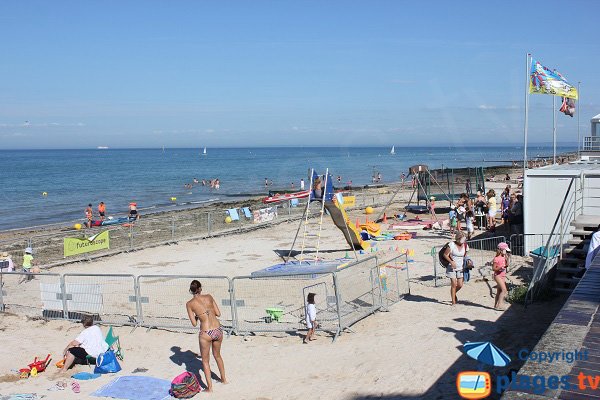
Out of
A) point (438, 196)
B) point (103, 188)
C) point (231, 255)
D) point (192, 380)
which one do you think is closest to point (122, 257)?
point (231, 255)

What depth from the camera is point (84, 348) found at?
10.8m

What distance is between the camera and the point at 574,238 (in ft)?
49.6

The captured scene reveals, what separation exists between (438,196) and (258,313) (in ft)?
73.6

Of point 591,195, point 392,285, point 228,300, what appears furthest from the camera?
point 591,195

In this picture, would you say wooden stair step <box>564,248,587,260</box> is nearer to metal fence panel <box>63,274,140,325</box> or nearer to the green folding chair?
metal fence panel <box>63,274,140,325</box>

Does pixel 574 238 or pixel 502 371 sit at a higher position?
pixel 574 238

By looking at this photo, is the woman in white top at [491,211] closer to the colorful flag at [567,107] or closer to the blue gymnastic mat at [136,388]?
the colorful flag at [567,107]

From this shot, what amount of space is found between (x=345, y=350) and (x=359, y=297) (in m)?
2.31

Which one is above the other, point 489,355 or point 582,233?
point 582,233

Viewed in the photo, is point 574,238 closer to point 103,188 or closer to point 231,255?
point 231,255

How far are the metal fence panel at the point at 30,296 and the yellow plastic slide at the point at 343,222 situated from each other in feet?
29.7

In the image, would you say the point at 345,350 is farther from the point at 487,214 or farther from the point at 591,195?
the point at 487,214

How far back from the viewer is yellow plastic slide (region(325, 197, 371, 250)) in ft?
65.9

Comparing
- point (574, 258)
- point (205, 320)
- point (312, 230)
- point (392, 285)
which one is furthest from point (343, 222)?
point (205, 320)
